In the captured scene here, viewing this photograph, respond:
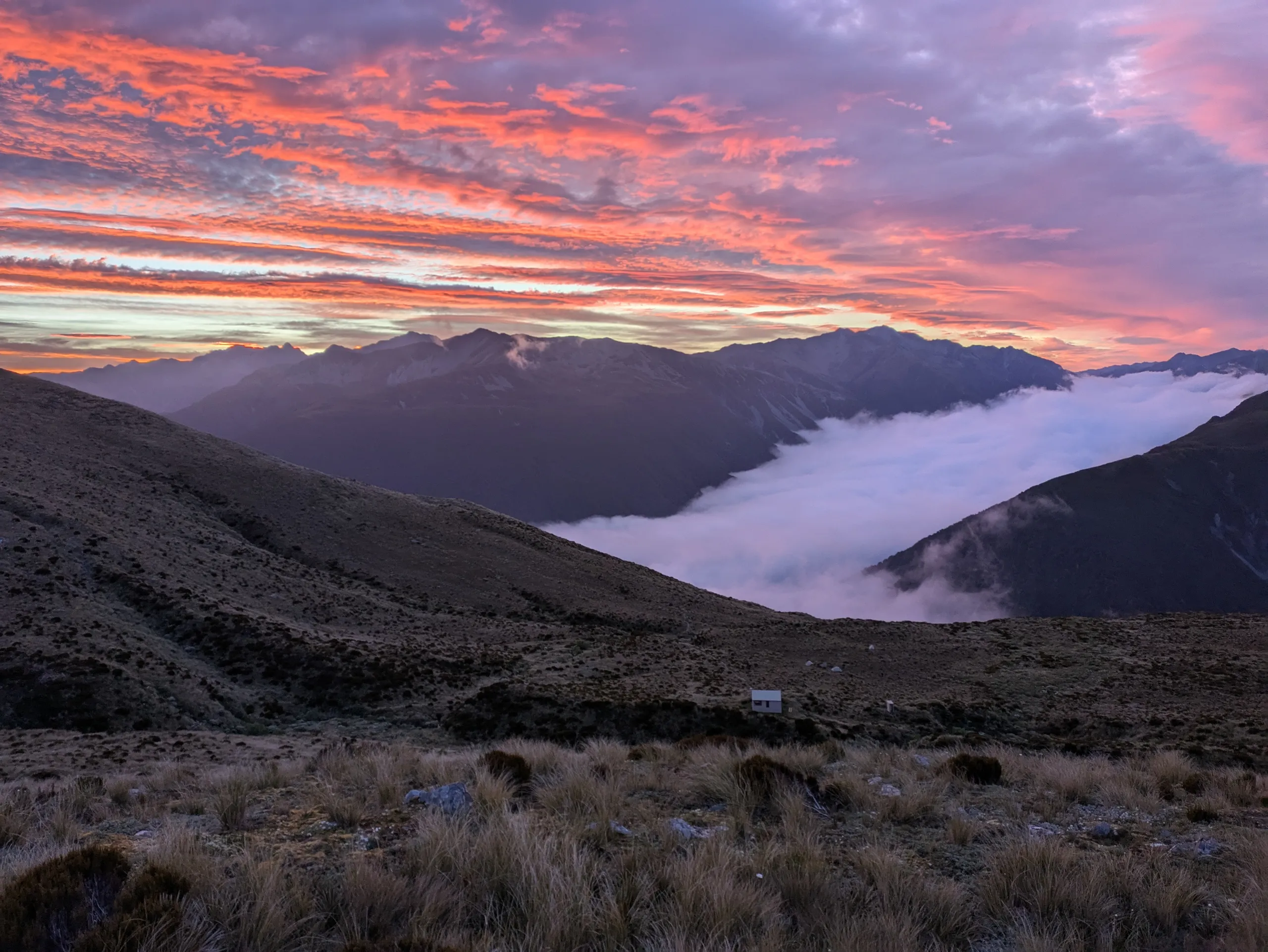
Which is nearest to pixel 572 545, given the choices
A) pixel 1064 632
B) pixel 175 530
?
pixel 175 530

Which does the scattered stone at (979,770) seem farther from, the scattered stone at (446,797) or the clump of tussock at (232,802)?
the clump of tussock at (232,802)

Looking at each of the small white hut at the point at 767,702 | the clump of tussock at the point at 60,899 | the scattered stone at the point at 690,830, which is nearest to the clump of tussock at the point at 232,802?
the clump of tussock at the point at 60,899

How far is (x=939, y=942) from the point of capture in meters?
4.77

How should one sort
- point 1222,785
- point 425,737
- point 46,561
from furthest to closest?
1. point 46,561
2. point 425,737
3. point 1222,785

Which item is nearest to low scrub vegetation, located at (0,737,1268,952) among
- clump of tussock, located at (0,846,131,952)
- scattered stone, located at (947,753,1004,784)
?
clump of tussock, located at (0,846,131,952)

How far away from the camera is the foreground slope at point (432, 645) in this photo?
24.6 meters

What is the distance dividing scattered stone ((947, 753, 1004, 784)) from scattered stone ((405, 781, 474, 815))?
25.2 feet

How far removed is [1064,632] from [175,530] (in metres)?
58.0

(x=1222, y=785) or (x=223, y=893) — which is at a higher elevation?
(x=223, y=893)

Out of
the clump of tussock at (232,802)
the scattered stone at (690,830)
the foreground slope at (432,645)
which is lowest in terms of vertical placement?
the foreground slope at (432,645)

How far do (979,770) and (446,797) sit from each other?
27.4ft

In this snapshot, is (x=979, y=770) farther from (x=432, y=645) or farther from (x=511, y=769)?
(x=432, y=645)

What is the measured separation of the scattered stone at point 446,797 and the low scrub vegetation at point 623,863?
0.04 meters

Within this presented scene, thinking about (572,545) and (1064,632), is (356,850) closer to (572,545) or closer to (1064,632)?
(1064,632)
